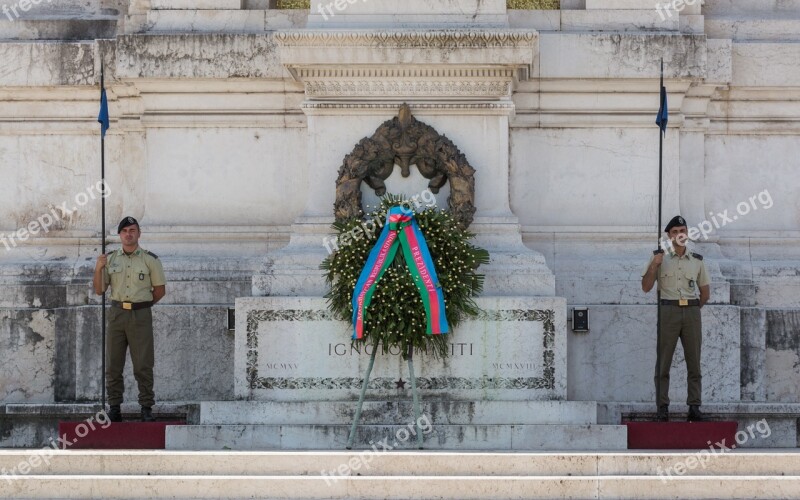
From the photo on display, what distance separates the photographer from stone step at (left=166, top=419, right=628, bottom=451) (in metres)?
17.5

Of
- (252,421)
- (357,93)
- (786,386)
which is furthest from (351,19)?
(786,386)

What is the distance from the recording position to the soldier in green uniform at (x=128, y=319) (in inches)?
717

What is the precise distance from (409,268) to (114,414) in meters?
3.44

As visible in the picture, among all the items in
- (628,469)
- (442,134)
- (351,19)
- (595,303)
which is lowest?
(628,469)

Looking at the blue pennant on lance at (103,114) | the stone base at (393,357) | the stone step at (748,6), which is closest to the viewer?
the stone base at (393,357)

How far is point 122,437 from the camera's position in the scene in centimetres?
1769

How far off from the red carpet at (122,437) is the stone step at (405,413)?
0.72m

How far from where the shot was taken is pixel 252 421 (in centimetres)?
1825

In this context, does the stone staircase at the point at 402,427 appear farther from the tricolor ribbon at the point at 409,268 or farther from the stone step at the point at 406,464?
the stone step at the point at 406,464

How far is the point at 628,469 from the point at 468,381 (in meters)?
3.27

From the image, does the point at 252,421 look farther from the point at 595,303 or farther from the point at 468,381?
the point at 595,303

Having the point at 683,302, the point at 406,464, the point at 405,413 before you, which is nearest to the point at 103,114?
the point at 405,413

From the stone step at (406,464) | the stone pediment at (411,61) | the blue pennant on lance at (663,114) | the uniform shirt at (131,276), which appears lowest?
the stone step at (406,464)

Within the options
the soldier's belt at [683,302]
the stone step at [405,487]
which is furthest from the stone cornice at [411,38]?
the stone step at [405,487]
